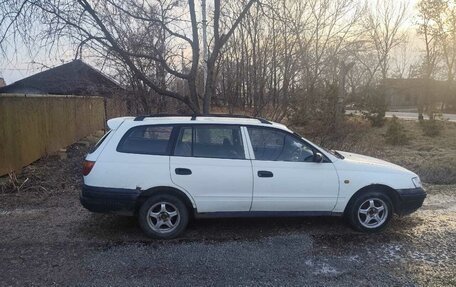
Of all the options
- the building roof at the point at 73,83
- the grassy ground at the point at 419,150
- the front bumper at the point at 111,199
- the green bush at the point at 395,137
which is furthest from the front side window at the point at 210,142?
the green bush at the point at 395,137

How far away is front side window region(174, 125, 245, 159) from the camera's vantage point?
4789 mm

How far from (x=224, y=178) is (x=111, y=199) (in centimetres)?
149

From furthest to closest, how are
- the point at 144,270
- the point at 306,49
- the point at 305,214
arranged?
the point at 306,49 → the point at 305,214 → the point at 144,270

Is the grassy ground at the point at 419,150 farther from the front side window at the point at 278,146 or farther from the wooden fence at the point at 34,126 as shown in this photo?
the wooden fence at the point at 34,126

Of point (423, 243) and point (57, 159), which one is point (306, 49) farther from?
point (423, 243)

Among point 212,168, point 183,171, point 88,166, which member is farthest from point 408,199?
point 88,166

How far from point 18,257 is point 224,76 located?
13.4m

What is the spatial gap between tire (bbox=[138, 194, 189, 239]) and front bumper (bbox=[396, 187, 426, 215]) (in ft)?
9.87

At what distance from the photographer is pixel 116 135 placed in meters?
4.78

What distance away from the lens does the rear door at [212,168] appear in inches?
185

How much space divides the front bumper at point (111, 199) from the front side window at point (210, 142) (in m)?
A: 0.81

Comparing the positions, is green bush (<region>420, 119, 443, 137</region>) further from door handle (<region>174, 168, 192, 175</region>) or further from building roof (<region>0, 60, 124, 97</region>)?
door handle (<region>174, 168, 192, 175</region>)

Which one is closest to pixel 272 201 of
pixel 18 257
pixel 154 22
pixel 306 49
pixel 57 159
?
pixel 18 257

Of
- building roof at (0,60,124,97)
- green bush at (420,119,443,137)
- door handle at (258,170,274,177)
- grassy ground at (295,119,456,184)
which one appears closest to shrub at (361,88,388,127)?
grassy ground at (295,119,456,184)
